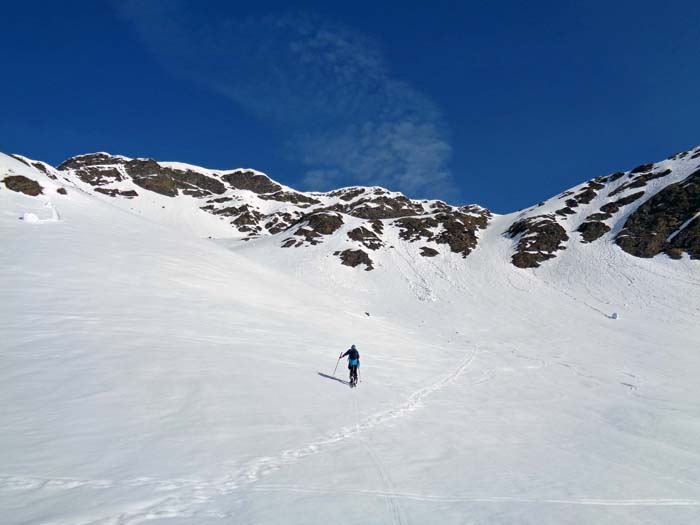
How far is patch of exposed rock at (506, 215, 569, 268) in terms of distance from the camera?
5872 cm

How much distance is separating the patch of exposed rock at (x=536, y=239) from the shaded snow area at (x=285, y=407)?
1009 inches

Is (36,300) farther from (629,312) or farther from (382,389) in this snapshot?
(629,312)

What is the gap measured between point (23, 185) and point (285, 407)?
41442mm

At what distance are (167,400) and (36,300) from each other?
438 inches

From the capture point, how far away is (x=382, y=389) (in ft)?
49.0

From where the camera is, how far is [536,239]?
2494 inches

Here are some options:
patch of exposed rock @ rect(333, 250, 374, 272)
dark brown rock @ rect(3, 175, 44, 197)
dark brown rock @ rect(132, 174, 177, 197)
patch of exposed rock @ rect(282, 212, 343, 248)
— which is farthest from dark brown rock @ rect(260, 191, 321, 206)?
dark brown rock @ rect(3, 175, 44, 197)

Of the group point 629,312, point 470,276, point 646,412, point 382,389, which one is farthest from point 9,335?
point 470,276

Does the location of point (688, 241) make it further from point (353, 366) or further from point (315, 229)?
point (353, 366)

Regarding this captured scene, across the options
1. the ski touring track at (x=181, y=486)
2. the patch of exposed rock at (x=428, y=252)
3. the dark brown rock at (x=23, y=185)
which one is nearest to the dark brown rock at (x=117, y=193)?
the dark brown rock at (x=23, y=185)

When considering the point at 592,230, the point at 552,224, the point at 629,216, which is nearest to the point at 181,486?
the point at 592,230

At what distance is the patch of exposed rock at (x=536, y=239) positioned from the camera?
193 feet

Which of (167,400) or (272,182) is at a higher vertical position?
(272,182)

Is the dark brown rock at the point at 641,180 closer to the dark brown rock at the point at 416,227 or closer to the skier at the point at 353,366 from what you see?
the dark brown rock at the point at 416,227
